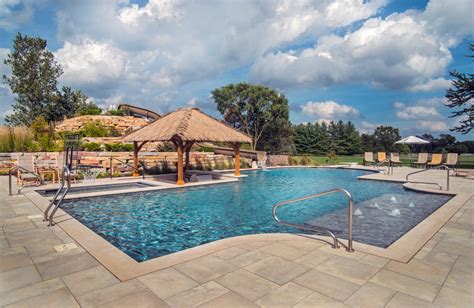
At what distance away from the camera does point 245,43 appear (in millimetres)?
14930

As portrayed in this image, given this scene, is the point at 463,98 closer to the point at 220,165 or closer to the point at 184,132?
the point at 220,165

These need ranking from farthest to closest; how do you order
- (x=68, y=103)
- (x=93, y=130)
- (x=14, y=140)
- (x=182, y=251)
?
(x=68, y=103) < (x=93, y=130) < (x=14, y=140) < (x=182, y=251)

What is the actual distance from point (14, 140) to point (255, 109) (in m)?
23.5

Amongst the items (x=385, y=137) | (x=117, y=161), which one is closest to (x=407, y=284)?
(x=117, y=161)

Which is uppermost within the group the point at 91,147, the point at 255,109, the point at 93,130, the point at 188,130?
the point at 255,109

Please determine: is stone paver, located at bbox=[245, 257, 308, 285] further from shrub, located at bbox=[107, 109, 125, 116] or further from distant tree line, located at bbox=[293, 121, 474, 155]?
distant tree line, located at bbox=[293, 121, 474, 155]

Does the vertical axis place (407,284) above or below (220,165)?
below

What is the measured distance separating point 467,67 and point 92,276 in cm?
2687

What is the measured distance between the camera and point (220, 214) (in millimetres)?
7566

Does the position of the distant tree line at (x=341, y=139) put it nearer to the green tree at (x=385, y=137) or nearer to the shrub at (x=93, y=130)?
the green tree at (x=385, y=137)

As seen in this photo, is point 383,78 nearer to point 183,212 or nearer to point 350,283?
point 183,212

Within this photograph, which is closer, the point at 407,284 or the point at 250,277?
the point at 407,284

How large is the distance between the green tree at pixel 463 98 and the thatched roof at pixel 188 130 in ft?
55.3

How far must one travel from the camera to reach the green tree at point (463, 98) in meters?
20.2
